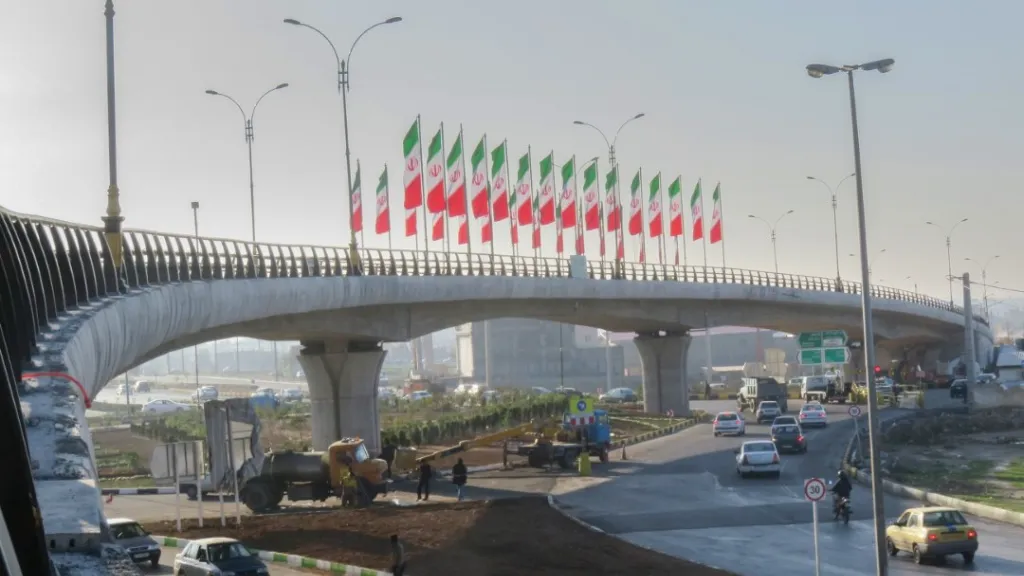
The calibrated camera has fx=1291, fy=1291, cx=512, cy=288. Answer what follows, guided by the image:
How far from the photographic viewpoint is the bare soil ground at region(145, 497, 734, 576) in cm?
2625

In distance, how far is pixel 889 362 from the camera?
133 metres

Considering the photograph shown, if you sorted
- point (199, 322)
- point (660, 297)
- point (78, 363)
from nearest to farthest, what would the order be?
point (78, 363)
point (199, 322)
point (660, 297)

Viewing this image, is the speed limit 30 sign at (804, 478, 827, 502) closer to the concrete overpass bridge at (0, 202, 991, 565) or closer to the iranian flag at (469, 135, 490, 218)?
the concrete overpass bridge at (0, 202, 991, 565)

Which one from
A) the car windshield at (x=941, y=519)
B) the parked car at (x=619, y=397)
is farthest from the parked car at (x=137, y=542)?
the parked car at (x=619, y=397)

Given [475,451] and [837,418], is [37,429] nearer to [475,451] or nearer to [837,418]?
[475,451]

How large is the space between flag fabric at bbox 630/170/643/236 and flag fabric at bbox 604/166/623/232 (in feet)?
3.16

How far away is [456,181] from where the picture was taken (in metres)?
58.3

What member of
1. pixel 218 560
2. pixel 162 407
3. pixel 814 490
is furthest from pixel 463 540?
pixel 162 407

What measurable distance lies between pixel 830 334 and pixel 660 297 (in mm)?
25999

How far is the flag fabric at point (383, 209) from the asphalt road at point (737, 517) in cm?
1458

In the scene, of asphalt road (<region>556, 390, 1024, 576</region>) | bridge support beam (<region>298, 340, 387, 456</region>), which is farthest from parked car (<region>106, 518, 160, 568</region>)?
bridge support beam (<region>298, 340, 387, 456</region>)

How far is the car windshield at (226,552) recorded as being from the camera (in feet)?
76.9

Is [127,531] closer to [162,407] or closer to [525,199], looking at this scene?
[525,199]

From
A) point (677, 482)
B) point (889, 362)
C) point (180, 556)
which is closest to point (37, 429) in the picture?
point (180, 556)
